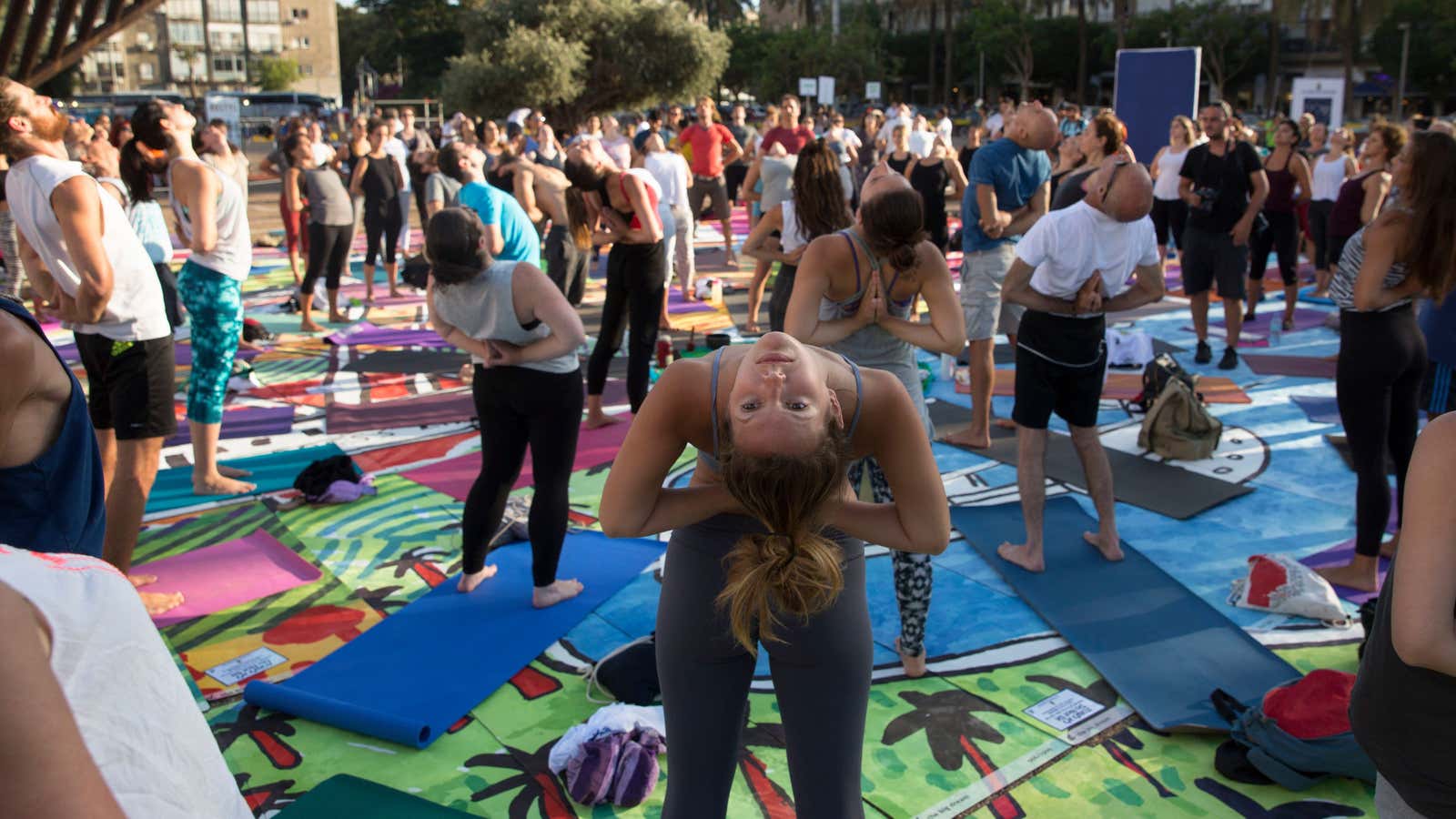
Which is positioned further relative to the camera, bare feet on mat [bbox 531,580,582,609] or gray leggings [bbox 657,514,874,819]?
bare feet on mat [bbox 531,580,582,609]

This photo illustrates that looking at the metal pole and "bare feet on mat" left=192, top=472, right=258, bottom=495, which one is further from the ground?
the metal pole

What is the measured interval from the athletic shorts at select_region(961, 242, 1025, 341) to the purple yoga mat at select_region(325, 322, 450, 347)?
4636 millimetres

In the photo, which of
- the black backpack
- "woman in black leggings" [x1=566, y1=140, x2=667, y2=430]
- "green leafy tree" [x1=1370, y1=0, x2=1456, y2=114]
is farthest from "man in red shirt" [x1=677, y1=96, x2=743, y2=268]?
"green leafy tree" [x1=1370, y1=0, x2=1456, y2=114]

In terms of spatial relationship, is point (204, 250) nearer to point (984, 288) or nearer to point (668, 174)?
point (984, 288)

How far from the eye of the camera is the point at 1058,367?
4359mm

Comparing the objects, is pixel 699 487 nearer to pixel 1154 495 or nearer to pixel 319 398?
pixel 1154 495

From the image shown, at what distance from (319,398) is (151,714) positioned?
681cm

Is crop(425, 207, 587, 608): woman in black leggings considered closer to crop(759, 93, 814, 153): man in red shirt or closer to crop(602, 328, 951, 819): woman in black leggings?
crop(602, 328, 951, 819): woman in black leggings

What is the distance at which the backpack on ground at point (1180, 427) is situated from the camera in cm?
600

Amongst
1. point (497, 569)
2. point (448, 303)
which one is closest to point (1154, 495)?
point (497, 569)

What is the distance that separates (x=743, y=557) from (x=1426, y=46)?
58.9m

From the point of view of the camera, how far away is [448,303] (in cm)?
394

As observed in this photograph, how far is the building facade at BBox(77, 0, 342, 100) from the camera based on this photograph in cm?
8475

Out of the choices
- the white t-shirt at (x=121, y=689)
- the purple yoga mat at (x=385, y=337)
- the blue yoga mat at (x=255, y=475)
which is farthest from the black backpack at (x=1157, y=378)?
the white t-shirt at (x=121, y=689)
